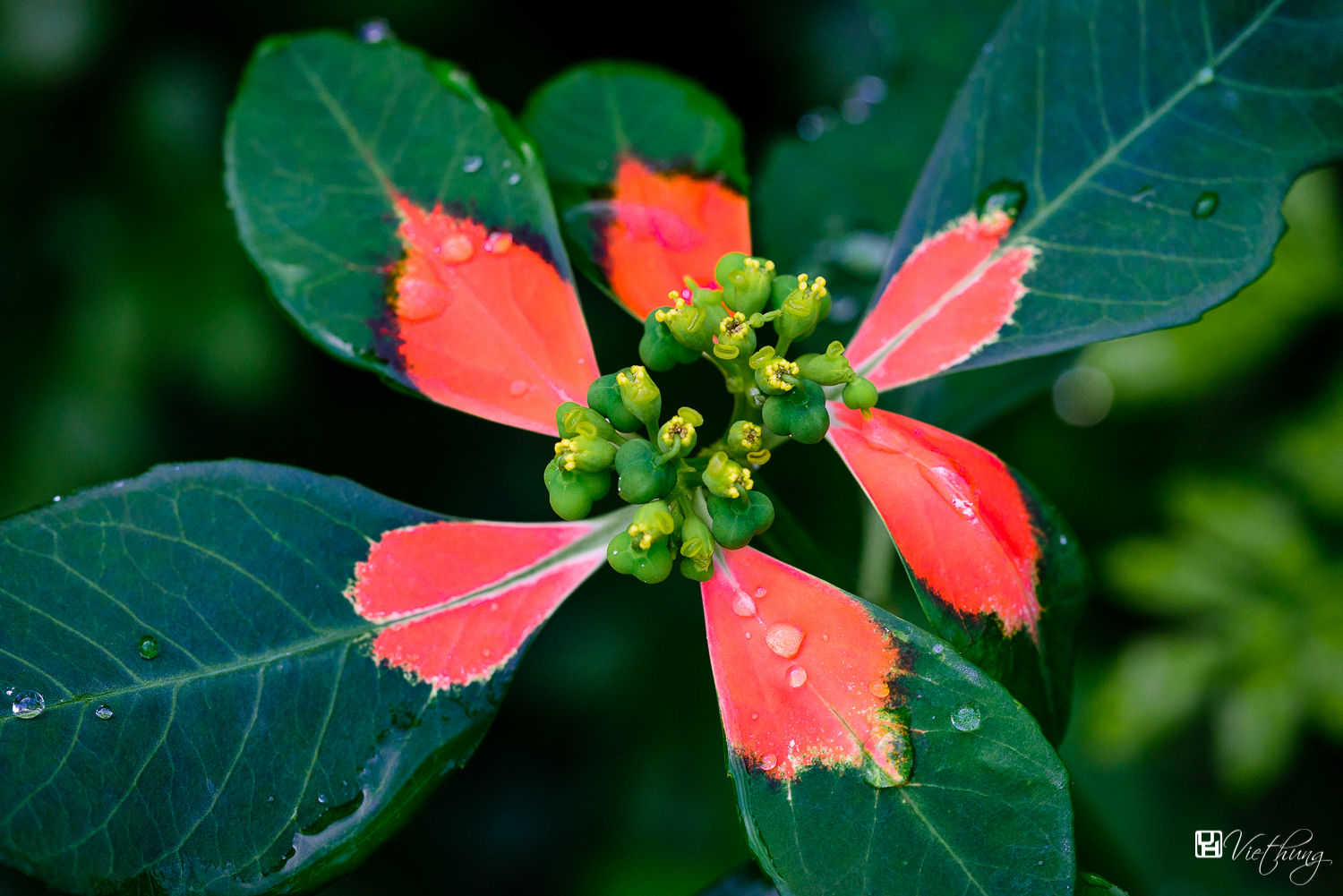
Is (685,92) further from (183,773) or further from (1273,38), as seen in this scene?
(183,773)

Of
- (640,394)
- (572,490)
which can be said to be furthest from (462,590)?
(640,394)

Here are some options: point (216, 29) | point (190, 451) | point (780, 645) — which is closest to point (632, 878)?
point (190, 451)

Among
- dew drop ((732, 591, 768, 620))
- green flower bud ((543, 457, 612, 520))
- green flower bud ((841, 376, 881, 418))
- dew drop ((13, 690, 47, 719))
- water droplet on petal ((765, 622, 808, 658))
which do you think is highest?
green flower bud ((841, 376, 881, 418))

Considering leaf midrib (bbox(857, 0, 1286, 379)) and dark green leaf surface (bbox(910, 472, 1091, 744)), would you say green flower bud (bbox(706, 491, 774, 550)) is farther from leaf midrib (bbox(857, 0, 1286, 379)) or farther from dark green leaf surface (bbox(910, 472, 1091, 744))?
leaf midrib (bbox(857, 0, 1286, 379))

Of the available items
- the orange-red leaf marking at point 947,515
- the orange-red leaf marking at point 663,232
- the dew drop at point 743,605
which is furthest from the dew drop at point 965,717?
the orange-red leaf marking at point 663,232

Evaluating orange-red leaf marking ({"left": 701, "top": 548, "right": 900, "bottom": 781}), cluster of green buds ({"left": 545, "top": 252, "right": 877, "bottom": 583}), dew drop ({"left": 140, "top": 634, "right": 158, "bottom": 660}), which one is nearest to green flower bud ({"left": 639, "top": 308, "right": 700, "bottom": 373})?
cluster of green buds ({"left": 545, "top": 252, "right": 877, "bottom": 583})

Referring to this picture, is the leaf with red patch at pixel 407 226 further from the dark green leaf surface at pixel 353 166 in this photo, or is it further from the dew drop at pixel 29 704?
the dew drop at pixel 29 704

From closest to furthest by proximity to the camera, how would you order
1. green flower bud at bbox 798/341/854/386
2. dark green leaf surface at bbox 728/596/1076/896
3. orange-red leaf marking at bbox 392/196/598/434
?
dark green leaf surface at bbox 728/596/1076/896, green flower bud at bbox 798/341/854/386, orange-red leaf marking at bbox 392/196/598/434
